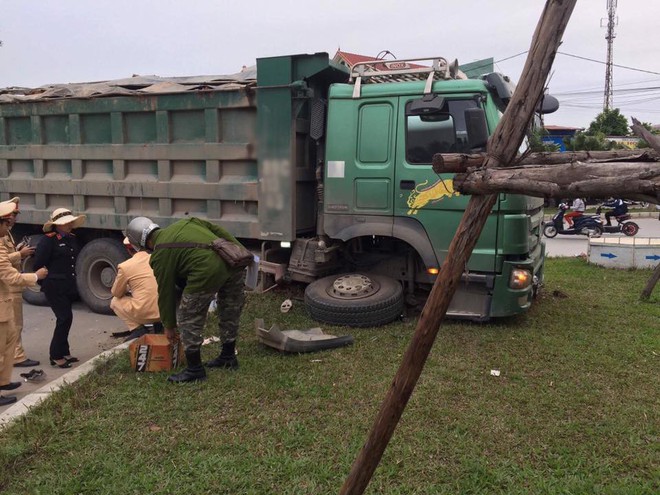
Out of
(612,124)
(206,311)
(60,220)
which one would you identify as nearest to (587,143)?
(612,124)

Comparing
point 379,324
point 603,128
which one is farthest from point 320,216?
point 603,128

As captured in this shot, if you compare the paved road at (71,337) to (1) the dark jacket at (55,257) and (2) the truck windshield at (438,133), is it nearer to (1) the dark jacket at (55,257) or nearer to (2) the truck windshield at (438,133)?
(1) the dark jacket at (55,257)

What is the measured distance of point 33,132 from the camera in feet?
23.1

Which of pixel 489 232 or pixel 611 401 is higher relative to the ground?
pixel 489 232

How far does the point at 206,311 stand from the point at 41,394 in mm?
1398

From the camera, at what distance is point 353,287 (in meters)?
5.67

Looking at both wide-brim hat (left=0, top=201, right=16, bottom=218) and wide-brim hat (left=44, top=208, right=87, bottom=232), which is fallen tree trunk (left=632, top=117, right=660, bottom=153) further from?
wide-brim hat (left=44, top=208, right=87, bottom=232)

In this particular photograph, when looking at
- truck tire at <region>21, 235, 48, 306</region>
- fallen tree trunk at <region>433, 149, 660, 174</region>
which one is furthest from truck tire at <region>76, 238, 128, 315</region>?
fallen tree trunk at <region>433, 149, 660, 174</region>

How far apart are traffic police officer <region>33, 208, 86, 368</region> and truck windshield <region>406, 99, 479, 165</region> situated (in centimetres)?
343

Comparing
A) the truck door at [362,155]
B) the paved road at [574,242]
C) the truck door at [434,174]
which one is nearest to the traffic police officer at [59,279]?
the truck door at [362,155]

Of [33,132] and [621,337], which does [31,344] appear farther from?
[621,337]

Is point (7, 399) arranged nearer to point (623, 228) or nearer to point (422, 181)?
point (422, 181)

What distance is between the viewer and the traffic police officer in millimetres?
5078

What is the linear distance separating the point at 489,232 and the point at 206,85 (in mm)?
3509
